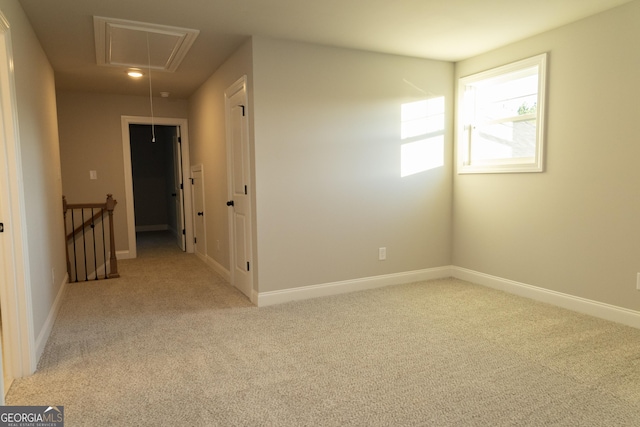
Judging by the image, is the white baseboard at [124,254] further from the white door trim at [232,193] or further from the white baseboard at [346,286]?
the white baseboard at [346,286]

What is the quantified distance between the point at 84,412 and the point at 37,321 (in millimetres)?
1068

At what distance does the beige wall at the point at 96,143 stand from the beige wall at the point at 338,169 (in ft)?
10.9

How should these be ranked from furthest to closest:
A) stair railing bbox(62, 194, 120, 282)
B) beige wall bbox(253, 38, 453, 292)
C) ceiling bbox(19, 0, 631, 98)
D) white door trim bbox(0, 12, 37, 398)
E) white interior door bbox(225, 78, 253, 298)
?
stair railing bbox(62, 194, 120, 282), white interior door bbox(225, 78, 253, 298), beige wall bbox(253, 38, 453, 292), ceiling bbox(19, 0, 631, 98), white door trim bbox(0, 12, 37, 398)

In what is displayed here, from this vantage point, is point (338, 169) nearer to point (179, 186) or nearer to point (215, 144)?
point (215, 144)

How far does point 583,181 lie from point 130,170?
228 inches

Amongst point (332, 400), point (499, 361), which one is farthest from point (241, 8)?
point (499, 361)

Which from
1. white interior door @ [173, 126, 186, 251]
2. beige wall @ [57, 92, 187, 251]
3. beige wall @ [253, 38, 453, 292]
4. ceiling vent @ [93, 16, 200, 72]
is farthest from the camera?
white interior door @ [173, 126, 186, 251]

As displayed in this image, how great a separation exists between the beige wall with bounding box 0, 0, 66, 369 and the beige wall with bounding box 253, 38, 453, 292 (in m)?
1.70

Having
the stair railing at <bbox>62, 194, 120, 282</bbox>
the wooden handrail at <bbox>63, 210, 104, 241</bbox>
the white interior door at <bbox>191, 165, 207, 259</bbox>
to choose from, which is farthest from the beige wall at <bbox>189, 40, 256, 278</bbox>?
the wooden handrail at <bbox>63, 210, 104, 241</bbox>

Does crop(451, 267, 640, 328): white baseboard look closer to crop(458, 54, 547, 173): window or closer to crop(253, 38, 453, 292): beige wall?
crop(253, 38, 453, 292): beige wall

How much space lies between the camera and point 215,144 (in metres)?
4.84

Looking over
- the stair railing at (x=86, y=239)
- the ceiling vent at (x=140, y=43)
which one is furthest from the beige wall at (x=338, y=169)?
the stair railing at (x=86, y=239)

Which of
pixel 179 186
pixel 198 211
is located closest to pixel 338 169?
pixel 198 211

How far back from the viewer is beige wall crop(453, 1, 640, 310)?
3.02 m
